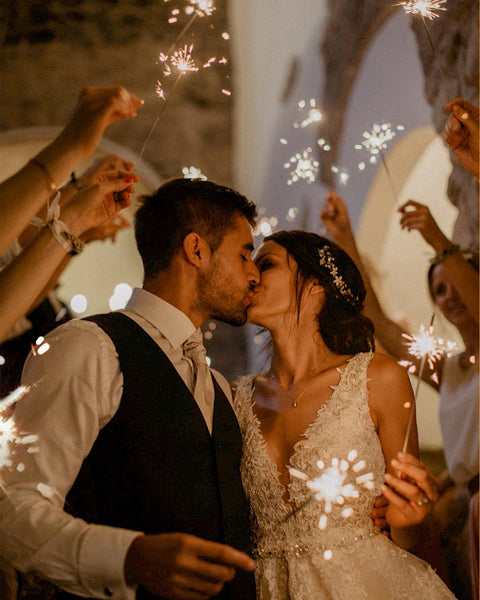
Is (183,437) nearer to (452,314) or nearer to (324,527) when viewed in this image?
(324,527)

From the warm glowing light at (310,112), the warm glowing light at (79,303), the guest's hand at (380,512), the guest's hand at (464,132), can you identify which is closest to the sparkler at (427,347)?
the guest's hand at (380,512)

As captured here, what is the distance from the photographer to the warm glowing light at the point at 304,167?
1.88 meters

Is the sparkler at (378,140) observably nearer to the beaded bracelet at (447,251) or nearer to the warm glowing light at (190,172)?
the beaded bracelet at (447,251)

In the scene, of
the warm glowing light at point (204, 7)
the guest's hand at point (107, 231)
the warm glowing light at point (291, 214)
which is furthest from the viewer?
the warm glowing light at point (291, 214)

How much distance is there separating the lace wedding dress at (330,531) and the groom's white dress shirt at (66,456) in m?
0.29

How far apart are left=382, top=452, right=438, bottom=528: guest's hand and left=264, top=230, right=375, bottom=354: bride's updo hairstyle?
1.44 feet

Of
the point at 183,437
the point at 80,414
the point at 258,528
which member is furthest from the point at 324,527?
the point at 80,414

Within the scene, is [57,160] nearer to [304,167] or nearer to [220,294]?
[220,294]

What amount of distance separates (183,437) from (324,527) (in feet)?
1.63

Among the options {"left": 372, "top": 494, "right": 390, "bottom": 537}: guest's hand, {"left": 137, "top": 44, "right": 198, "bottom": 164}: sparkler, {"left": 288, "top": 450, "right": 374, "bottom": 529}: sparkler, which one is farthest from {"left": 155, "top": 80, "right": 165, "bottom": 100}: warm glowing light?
{"left": 372, "top": 494, "right": 390, "bottom": 537}: guest's hand

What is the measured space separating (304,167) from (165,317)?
0.81 m

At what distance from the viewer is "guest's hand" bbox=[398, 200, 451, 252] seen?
1688 millimetres

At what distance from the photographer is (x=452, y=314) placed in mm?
1704

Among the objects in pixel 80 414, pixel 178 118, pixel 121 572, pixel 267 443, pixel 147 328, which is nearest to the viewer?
pixel 121 572
